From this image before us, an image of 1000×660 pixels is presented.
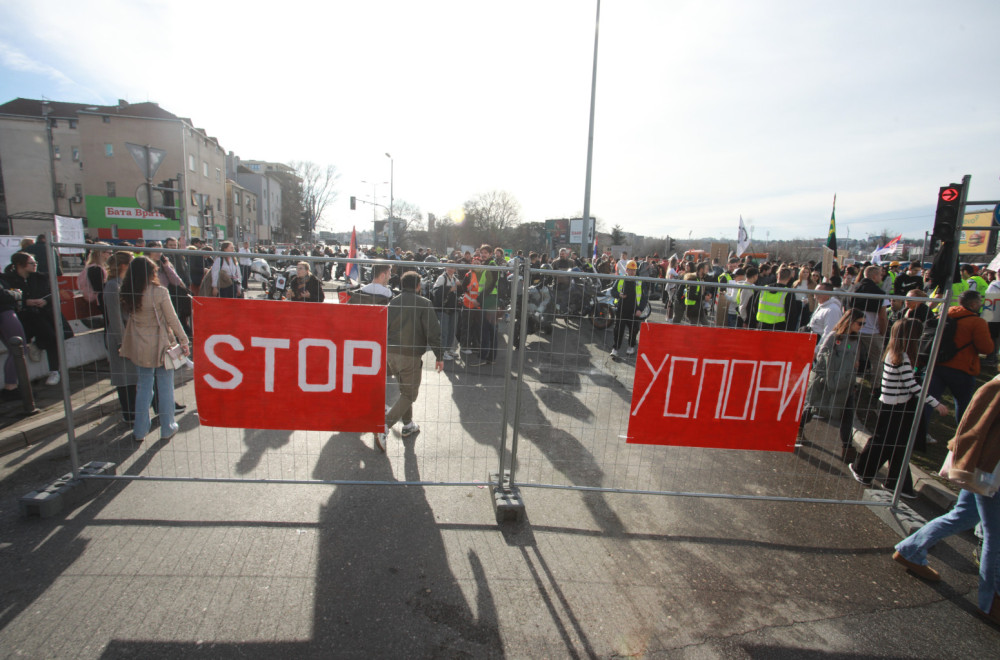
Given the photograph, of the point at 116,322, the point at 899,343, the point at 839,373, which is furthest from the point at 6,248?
the point at 899,343

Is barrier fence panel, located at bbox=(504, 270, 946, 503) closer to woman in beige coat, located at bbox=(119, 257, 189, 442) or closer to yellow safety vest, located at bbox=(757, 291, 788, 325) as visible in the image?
yellow safety vest, located at bbox=(757, 291, 788, 325)

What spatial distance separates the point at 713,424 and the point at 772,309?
129 inches

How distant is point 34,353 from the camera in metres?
6.18

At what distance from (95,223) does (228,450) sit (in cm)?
2968

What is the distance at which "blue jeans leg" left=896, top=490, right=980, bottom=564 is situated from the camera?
319 centimetres

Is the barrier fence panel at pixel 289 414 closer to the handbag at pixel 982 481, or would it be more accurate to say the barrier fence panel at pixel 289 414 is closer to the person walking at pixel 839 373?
the handbag at pixel 982 481

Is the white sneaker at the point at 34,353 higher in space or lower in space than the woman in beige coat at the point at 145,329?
lower

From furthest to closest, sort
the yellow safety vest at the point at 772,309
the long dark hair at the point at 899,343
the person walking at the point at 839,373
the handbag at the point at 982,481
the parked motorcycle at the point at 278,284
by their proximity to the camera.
Answer: the parked motorcycle at the point at 278,284 < the yellow safety vest at the point at 772,309 < the person walking at the point at 839,373 < the long dark hair at the point at 899,343 < the handbag at the point at 982,481

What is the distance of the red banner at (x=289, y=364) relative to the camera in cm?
362

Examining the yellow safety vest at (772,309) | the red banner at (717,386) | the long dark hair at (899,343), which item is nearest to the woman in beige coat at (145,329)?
the red banner at (717,386)

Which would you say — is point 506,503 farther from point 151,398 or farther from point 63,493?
point 151,398

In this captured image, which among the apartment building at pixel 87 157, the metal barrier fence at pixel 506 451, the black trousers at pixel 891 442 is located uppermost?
the apartment building at pixel 87 157

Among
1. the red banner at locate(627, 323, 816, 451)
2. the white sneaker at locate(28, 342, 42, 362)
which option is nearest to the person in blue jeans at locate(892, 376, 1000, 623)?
the red banner at locate(627, 323, 816, 451)

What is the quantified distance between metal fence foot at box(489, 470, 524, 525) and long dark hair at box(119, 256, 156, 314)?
361 cm
